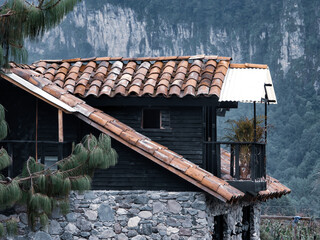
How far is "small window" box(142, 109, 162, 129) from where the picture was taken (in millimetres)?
14773

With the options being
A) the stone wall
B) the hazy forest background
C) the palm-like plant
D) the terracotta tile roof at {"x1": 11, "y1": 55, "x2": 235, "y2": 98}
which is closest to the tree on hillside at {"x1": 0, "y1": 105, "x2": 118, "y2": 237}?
the stone wall

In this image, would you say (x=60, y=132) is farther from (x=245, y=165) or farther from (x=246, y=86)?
(x=246, y=86)

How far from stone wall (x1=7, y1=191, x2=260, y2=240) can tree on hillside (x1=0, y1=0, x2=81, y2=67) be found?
12.6 ft

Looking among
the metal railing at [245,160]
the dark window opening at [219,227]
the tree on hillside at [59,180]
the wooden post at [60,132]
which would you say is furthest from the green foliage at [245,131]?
the tree on hillside at [59,180]

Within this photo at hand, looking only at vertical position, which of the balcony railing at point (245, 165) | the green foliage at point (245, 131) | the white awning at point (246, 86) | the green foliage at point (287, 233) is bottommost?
the green foliage at point (287, 233)

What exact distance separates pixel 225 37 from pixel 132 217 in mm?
88415

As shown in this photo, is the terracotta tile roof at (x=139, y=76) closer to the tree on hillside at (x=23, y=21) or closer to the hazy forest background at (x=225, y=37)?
the tree on hillside at (x=23, y=21)

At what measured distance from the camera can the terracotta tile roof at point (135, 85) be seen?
42.5 feet

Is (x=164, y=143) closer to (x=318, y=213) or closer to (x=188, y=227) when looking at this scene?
(x=188, y=227)

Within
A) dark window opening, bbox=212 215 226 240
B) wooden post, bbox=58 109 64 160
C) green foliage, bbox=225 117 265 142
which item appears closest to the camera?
wooden post, bbox=58 109 64 160

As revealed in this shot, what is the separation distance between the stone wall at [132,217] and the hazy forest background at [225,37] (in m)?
61.0

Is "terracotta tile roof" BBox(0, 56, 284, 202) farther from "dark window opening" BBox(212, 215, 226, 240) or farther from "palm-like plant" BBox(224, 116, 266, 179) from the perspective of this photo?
"dark window opening" BBox(212, 215, 226, 240)

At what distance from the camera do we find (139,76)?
48.4ft

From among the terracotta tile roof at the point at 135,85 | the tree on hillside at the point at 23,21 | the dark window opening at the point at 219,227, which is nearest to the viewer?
the tree on hillside at the point at 23,21
